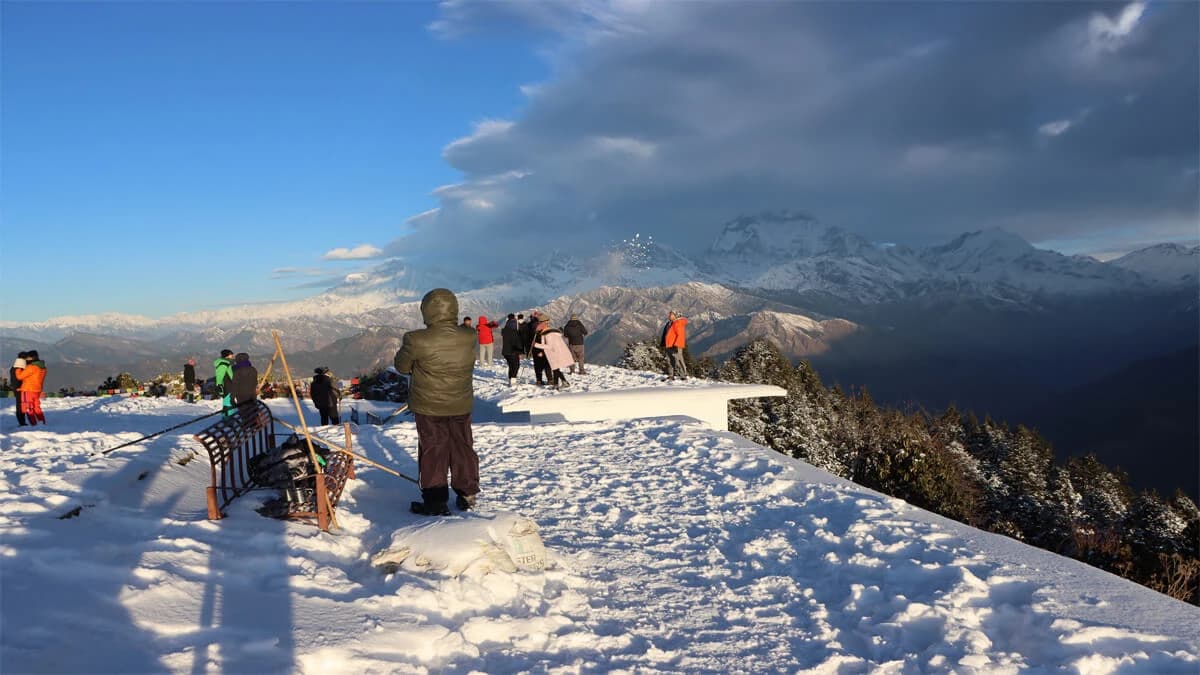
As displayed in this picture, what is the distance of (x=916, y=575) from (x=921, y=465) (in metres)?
15.0

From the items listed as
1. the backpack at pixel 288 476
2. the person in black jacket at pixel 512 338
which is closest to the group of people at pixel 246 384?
the backpack at pixel 288 476

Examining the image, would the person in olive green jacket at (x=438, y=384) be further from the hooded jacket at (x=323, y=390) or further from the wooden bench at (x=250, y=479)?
the hooded jacket at (x=323, y=390)

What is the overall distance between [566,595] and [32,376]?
14.0 metres

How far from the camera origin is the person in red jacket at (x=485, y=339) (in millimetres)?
24337

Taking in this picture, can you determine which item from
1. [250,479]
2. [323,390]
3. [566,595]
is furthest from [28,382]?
[566,595]

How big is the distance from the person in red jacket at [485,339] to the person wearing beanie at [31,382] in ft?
38.5

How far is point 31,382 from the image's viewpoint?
13.5 meters

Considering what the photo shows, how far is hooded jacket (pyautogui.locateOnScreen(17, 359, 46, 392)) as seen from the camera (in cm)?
1335

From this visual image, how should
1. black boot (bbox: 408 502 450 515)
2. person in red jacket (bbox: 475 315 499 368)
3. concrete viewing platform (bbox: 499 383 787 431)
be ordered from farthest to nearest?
person in red jacket (bbox: 475 315 499 368) < concrete viewing platform (bbox: 499 383 787 431) < black boot (bbox: 408 502 450 515)

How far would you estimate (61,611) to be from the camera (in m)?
3.61

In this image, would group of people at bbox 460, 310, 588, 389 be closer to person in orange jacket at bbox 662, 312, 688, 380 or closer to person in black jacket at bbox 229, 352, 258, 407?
person in orange jacket at bbox 662, 312, 688, 380

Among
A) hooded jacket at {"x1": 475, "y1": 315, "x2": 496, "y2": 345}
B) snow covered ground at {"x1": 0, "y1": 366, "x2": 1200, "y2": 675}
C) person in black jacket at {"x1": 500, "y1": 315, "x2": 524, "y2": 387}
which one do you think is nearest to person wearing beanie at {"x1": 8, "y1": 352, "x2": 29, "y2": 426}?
snow covered ground at {"x1": 0, "y1": 366, "x2": 1200, "y2": 675}

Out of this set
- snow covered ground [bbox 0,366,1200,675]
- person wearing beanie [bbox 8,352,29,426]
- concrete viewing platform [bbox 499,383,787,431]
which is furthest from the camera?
concrete viewing platform [bbox 499,383,787,431]

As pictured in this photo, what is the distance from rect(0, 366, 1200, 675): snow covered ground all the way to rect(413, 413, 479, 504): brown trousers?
1.59 feet
